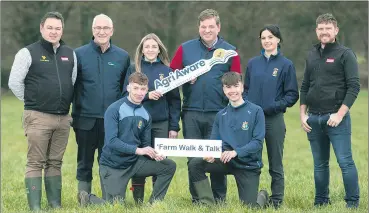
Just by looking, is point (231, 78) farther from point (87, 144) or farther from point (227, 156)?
point (87, 144)

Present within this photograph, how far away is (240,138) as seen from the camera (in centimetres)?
705

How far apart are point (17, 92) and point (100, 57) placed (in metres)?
1.07

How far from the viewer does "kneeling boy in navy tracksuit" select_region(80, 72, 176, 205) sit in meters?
7.03

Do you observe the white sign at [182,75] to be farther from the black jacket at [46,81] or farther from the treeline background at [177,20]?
the treeline background at [177,20]

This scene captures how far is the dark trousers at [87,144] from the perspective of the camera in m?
7.71

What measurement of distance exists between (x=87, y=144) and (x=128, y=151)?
99 cm

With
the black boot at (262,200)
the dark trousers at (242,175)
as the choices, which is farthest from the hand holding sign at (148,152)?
the black boot at (262,200)

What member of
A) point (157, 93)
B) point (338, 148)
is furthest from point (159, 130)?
point (338, 148)

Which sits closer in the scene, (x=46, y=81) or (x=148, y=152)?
(x=148, y=152)

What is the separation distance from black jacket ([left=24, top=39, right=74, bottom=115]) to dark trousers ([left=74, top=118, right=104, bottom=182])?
478 mm

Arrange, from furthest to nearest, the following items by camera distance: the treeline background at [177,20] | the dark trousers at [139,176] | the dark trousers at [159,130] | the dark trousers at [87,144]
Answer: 1. the treeline background at [177,20]
2. the dark trousers at [87,144]
3. the dark trousers at [159,130]
4. the dark trousers at [139,176]

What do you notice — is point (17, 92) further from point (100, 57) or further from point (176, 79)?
point (176, 79)

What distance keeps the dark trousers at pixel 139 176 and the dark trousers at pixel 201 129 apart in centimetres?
42

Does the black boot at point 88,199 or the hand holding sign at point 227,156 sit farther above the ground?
the hand holding sign at point 227,156
